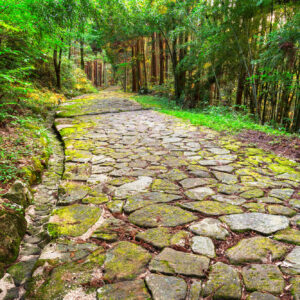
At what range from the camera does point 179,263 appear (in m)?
1.33

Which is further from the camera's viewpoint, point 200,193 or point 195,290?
point 200,193

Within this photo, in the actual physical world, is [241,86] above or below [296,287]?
above

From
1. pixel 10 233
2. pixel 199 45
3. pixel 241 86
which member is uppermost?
pixel 199 45

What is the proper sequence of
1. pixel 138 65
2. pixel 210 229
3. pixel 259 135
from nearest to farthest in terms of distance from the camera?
pixel 210 229, pixel 259 135, pixel 138 65

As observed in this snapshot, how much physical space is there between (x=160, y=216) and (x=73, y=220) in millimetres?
741

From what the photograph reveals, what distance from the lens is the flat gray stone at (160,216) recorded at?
5.73 feet

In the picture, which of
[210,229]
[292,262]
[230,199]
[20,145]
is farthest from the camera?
[20,145]

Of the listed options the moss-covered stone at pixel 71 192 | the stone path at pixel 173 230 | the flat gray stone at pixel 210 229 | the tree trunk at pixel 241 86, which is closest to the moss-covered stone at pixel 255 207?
the stone path at pixel 173 230

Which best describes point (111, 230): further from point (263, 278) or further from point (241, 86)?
point (241, 86)

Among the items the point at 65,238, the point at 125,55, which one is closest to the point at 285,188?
the point at 65,238

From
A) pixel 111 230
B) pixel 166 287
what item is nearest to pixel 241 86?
pixel 111 230

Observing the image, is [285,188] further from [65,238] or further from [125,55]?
[125,55]

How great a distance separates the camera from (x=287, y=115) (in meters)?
6.25

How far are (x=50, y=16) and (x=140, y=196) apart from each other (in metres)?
3.65
